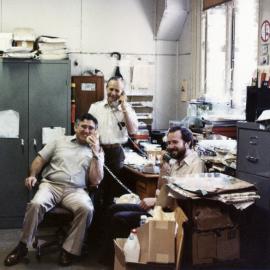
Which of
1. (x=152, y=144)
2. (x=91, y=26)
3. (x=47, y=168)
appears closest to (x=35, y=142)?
(x=47, y=168)

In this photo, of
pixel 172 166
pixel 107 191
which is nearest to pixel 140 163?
pixel 107 191

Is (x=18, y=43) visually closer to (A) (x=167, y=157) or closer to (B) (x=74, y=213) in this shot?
(B) (x=74, y=213)

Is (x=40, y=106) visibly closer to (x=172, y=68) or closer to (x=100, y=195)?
(x=100, y=195)

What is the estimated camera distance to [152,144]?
213 inches

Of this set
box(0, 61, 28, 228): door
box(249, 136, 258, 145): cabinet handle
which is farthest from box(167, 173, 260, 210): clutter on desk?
box(0, 61, 28, 228): door

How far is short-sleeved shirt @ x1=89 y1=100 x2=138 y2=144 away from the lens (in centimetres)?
474

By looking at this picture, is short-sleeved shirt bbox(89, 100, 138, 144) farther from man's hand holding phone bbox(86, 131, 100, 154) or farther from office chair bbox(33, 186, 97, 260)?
office chair bbox(33, 186, 97, 260)

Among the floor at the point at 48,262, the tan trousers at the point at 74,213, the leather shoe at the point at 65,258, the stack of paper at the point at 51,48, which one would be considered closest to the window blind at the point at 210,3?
the stack of paper at the point at 51,48

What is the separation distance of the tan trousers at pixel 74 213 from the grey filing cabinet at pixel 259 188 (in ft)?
4.64

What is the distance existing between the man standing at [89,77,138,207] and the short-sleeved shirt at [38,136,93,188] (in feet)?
1.08

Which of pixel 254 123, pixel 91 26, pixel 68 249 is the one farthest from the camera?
pixel 91 26

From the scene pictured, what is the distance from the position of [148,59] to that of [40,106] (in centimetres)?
160

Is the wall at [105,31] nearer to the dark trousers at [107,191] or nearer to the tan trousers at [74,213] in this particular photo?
the dark trousers at [107,191]

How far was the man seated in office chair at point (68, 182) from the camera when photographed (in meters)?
4.05
